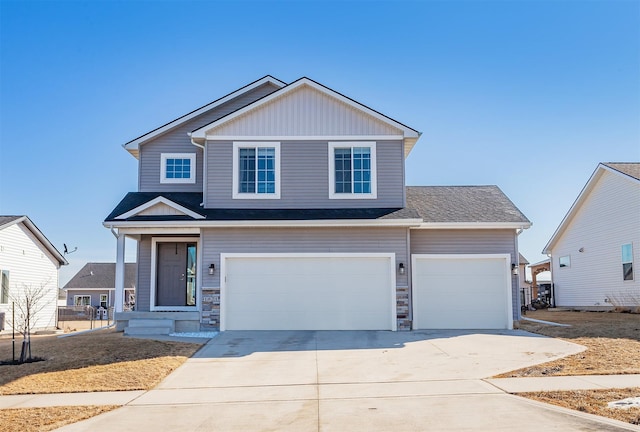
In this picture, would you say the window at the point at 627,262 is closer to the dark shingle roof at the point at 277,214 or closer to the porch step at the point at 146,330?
the dark shingle roof at the point at 277,214

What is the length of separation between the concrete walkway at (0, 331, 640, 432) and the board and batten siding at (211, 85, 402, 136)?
598cm

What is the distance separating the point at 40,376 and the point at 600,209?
67.3 feet

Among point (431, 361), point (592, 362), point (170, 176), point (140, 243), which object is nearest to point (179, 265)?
point (140, 243)

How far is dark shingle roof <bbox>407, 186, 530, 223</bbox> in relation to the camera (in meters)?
16.7

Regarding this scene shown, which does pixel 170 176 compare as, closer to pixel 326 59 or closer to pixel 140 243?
pixel 140 243

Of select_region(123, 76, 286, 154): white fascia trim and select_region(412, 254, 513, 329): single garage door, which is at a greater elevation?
select_region(123, 76, 286, 154): white fascia trim

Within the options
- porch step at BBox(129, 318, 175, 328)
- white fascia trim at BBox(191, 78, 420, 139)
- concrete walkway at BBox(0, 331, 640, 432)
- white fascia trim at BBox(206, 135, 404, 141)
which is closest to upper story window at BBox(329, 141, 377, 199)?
white fascia trim at BBox(206, 135, 404, 141)

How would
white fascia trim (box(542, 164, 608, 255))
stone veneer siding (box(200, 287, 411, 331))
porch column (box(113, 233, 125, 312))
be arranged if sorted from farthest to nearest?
1. white fascia trim (box(542, 164, 608, 255))
2. porch column (box(113, 233, 125, 312))
3. stone veneer siding (box(200, 287, 411, 331))

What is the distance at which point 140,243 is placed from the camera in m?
17.5

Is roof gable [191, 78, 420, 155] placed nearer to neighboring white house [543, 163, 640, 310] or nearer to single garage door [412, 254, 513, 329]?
single garage door [412, 254, 513, 329]

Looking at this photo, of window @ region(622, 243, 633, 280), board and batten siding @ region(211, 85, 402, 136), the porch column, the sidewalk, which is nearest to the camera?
the sidewalk

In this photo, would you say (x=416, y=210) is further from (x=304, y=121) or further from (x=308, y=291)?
(x=304, y=121)

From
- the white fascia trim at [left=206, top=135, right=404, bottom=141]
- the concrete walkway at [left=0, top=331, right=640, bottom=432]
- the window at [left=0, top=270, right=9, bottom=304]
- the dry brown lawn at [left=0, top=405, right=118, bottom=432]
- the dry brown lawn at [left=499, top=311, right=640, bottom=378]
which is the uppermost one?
the white fascia trim at [left=206, top=135, right=404, bottom=141]

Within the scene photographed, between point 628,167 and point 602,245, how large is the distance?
323 centimetres
